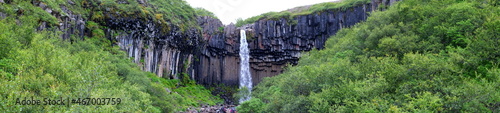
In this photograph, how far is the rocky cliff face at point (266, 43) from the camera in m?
57.5

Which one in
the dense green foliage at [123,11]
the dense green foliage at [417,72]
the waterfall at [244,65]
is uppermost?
the dense green foliage at [123,11]

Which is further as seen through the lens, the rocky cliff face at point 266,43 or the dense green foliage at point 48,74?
the rocky cliff face at point 266,43

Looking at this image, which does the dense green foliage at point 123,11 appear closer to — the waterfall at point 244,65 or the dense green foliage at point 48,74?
the dense green foliage at point 48,74

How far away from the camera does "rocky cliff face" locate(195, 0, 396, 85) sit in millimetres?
57531

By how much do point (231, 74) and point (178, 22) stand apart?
58.5ft

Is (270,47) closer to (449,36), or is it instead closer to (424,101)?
(449,36)

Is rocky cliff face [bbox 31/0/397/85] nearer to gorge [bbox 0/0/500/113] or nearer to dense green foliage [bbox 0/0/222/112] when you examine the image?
gorge [bbox 0/0/500/113]

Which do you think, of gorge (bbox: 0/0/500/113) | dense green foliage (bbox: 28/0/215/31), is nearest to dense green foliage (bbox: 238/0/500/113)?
gorge (bbox: 0/0/500/113)

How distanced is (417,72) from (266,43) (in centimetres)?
4395

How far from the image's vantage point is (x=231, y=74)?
62.4 metres

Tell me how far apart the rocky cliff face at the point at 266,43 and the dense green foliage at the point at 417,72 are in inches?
1029

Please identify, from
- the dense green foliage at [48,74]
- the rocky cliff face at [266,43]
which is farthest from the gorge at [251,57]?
the rocky cliff face at [266,43]

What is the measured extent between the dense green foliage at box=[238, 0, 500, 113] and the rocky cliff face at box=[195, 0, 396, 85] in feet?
85.7

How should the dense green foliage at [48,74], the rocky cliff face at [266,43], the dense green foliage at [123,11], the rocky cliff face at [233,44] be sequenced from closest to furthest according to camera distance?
the dense green foliage at [48,74]
the dense green foliage at [123,11]
the rocky cliff face at [233,44]
the rocky cliff face at [266,43]
